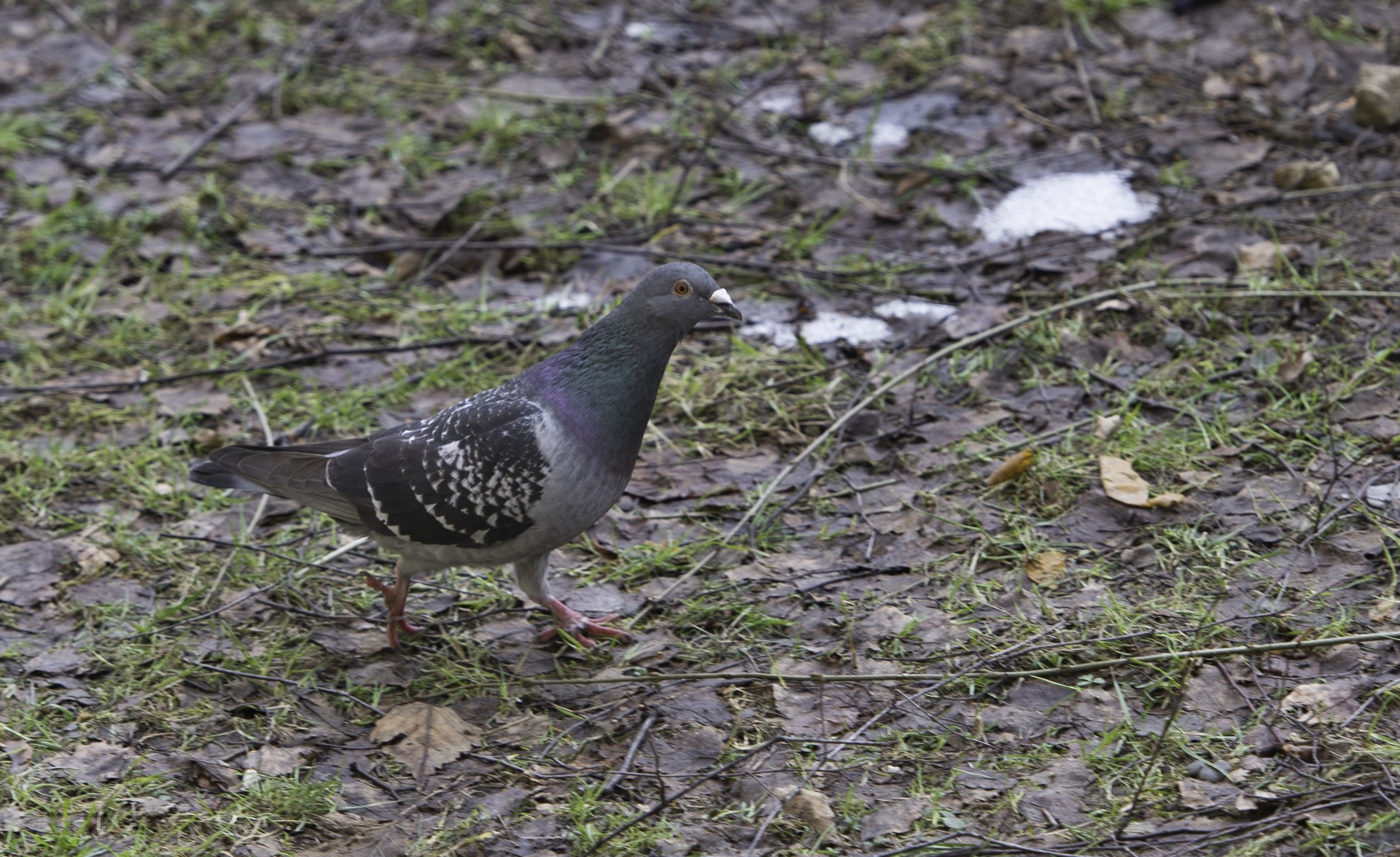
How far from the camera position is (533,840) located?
3.10 metres

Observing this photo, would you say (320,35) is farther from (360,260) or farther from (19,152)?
(360,260)

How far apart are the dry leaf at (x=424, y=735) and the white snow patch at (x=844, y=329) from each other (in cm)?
222

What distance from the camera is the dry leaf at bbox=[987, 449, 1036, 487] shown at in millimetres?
4191

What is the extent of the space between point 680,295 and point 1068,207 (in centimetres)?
267

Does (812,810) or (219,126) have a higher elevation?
(219,126)

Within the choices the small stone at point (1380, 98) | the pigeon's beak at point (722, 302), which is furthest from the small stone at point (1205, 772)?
the small stone at point (1380, 98)

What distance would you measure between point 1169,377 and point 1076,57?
281 centimetres

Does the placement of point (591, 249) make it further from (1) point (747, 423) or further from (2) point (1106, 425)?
(2) point (1106, 425)

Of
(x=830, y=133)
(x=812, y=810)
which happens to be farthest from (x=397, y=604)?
(x=830, y=133)

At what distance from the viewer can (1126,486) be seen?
4059 millimetres

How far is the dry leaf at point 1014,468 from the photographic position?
13.8ft

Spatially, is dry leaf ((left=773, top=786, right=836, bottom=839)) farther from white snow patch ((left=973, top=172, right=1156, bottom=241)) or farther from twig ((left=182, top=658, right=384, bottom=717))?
white snow patch ((left=973, top=172, right=1156, bottom=241))

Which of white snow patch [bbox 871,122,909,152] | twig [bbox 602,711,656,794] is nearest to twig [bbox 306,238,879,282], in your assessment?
white snow patch [bbox 871,122,909,152]

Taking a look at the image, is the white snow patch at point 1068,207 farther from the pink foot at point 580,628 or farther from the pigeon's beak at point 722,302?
the pink foot at point 580,628
